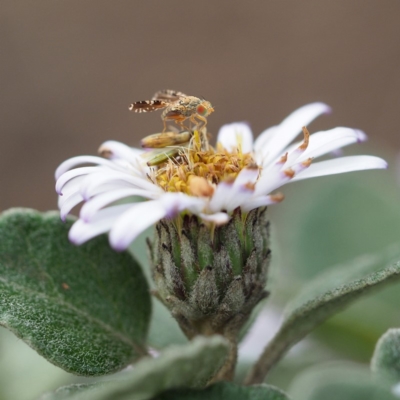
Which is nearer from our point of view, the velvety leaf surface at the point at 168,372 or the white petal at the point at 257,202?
the velvety leaf surface at the point at 168,372

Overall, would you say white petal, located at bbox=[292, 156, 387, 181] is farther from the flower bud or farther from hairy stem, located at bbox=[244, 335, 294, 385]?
hairy stem, located at bbox=[244, 335, 294, 385]

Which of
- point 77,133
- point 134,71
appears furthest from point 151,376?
point 134,71

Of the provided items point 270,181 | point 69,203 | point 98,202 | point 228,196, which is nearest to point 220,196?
point 228,196

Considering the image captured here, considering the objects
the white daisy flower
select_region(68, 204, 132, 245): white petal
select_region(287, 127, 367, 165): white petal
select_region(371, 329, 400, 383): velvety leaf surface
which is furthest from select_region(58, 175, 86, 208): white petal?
select_region(371, 329, 400, 383): velvety leaf surface

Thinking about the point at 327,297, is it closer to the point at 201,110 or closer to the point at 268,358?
Answer: the point at 268,358

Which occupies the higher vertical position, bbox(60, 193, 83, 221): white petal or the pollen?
the pollen

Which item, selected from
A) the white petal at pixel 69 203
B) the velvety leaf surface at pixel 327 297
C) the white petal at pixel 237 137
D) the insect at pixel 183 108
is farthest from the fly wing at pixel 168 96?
the velvety leaf surface at pixel 327 297

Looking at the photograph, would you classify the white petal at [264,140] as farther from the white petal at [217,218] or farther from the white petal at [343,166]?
the white petal at [217,218]
